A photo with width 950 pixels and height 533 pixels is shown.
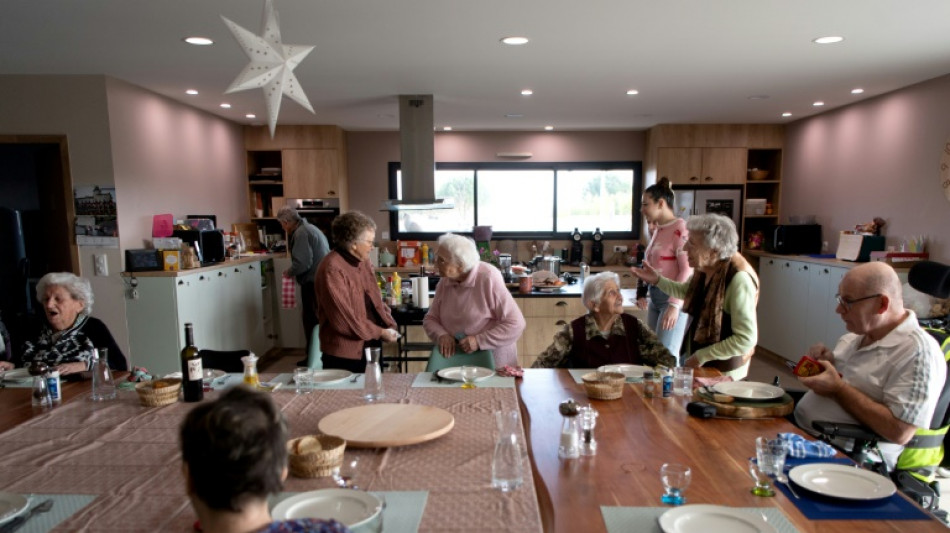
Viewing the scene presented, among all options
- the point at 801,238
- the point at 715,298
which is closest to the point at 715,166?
the point at 801,238

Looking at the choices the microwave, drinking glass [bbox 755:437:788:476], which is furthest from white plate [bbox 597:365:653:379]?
the microwave

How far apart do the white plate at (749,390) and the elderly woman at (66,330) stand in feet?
8.69

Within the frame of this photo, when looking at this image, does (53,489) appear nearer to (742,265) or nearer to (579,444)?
(579,444)

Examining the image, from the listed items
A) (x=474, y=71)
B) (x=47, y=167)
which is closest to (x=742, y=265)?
(x=474, y=71)

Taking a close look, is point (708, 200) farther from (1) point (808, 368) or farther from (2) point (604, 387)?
(2) point (604, 387)

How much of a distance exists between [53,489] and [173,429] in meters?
0.43

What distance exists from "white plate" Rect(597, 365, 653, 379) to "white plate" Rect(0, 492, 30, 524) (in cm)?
193

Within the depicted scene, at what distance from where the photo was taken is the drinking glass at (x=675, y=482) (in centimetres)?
142

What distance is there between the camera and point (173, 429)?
191 cm

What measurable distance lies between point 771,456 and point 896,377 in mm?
785

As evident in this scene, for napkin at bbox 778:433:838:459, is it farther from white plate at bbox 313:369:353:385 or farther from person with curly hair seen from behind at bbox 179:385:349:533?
white plate at bbox 313:369:353:385

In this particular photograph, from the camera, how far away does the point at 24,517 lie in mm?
1343

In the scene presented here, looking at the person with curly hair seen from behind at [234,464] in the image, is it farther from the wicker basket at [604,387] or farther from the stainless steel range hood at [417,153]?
the stainless steel range hood at [417,153]

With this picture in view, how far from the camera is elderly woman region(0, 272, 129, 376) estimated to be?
2.75 meters
